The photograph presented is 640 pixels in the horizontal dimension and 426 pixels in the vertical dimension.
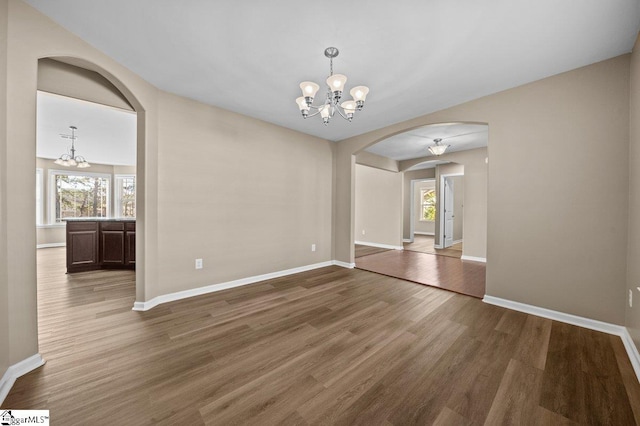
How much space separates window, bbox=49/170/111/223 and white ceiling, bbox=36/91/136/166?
0.75m

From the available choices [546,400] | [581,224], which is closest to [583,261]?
[581,224]

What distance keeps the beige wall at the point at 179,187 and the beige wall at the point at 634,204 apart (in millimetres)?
3932

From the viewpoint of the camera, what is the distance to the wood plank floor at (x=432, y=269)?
3.70 metres

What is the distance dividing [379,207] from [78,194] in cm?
959

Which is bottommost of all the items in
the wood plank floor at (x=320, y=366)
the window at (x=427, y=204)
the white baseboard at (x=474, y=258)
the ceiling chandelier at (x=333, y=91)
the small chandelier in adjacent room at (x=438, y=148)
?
the wood plank floor at (x=320, y=366)

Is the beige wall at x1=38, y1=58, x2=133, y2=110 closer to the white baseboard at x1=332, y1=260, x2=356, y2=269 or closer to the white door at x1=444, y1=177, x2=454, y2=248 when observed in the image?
the white baseboard at x1=332, y1=260, x2=356, y2=269

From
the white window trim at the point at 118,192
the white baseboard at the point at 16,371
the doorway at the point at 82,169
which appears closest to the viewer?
the white baseboard at the point at 16,371

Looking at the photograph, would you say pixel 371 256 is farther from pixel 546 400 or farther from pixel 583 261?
pixel 546 400

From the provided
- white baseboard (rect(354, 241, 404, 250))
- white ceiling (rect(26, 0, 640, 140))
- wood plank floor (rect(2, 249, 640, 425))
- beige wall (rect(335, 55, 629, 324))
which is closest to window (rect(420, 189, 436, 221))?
white baseboard (rect(354, 241, 404, 250))

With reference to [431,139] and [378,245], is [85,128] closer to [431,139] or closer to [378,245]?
[431,139]

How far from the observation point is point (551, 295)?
2596 mm

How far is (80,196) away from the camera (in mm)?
7469

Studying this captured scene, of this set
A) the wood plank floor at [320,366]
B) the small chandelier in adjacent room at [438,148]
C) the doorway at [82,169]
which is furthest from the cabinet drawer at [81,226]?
the small chandelier in adjacent room at [438,148]

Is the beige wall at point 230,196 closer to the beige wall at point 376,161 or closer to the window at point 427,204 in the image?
the beige wall at point 376,161
